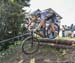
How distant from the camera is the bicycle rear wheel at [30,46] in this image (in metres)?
12.4

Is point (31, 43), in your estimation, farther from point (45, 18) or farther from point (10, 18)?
point (10, 18)

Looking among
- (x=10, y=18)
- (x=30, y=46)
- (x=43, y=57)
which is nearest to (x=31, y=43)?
(x=30, y=46)

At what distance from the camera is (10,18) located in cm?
1988

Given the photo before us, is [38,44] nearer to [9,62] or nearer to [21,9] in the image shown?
[9,62]

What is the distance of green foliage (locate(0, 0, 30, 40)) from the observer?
1964 cm

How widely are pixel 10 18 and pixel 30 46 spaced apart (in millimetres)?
7638

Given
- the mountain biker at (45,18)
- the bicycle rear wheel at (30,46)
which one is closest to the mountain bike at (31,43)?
the bicycle rear wheel at (30,46)

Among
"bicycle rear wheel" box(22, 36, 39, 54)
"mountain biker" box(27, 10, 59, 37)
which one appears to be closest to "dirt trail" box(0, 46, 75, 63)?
"bicycle rear wheel" box(22, 36, 39, 54)

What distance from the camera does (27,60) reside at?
12633mm

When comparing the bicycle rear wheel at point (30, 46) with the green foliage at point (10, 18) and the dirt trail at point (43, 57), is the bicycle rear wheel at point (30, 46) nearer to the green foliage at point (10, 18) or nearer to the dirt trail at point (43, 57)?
the dirt trail at point (43, 57)

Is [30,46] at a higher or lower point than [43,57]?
higher

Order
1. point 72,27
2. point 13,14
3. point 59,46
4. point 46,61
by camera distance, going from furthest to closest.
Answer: point 13,14 → point 72,27 → point 59,46 → point 46,61

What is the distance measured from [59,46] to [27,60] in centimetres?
172

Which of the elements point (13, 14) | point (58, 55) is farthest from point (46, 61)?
point (13, 14)
